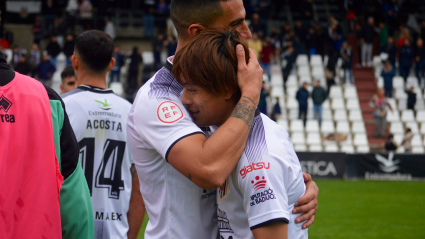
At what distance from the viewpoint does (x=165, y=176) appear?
6.79 ft

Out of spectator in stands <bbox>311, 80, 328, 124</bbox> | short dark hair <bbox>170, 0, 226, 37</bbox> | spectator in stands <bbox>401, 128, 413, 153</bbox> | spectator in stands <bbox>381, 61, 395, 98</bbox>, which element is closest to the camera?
short dark hair <bbox>170, 0, 226, 37</bbox>

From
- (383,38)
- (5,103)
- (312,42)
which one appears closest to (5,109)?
(5,103)

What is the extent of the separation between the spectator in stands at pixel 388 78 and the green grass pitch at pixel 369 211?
22.9 feet

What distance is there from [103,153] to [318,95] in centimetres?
1644

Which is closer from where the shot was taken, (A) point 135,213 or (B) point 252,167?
(B) point 252,167

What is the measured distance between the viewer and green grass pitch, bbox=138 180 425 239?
881 cm

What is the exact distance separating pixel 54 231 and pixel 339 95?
790 inches

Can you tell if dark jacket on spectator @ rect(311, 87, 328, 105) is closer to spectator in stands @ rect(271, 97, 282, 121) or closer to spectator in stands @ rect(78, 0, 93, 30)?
spectator in stands @ rect(271, 97, 282, 121)

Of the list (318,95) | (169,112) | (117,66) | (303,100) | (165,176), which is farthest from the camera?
(117,66)

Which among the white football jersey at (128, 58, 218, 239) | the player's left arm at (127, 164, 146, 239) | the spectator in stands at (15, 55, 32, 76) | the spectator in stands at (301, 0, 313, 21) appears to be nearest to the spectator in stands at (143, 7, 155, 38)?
the spectator in stands at (15, 55, 32, 76)

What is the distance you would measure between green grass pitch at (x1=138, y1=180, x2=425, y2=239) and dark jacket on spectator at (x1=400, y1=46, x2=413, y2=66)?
873 cm

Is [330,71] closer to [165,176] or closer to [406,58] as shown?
[406,58]

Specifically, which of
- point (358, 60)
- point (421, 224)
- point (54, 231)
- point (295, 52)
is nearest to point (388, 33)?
point (358, 60)

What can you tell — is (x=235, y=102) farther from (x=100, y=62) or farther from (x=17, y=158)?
(x=100, y=62)
